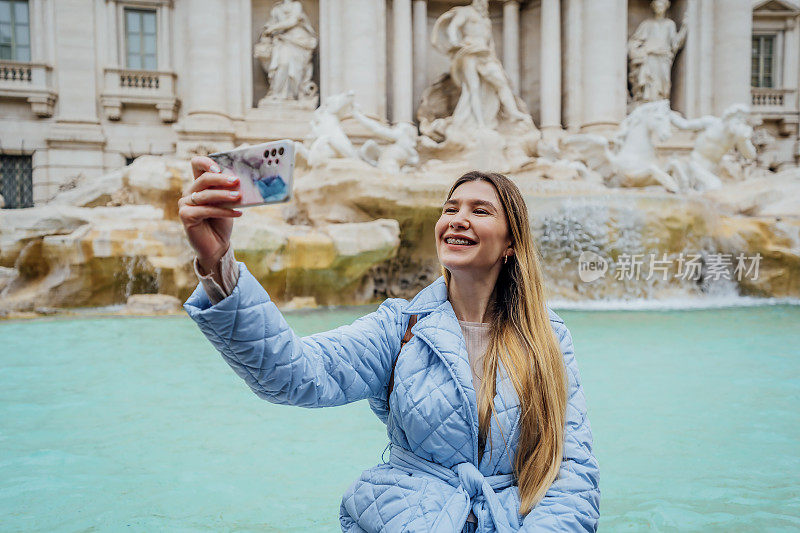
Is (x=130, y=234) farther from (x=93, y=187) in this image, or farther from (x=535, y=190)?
(x=535, y=190)

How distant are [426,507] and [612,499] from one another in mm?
1334

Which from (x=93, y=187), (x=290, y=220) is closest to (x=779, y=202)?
(x=290, y=220)

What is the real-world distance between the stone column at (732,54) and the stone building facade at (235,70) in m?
0.03

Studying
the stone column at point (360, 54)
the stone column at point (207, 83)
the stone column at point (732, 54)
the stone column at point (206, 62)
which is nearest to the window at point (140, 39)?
the stone column at point (207, 83)

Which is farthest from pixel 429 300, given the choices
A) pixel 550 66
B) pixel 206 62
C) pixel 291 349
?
pixel 550 66

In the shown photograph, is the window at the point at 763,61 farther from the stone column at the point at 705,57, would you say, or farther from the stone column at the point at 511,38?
the stone column at the point at 511,38

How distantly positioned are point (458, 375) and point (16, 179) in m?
15.4

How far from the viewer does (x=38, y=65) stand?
1334 centimetres

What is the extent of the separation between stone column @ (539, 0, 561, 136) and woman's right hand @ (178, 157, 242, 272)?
48.4 ft

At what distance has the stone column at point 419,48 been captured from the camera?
50.1 feet

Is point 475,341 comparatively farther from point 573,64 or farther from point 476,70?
point 573,64

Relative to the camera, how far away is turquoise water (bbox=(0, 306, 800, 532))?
6.97 ft

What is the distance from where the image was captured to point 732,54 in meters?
15.5

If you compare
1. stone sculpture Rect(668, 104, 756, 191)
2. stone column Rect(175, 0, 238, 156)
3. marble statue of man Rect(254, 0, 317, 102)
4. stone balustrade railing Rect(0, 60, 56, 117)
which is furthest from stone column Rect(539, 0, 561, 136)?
stone balustrade railing Rect(0, 60, 56, 117)
